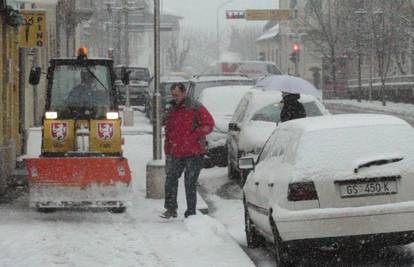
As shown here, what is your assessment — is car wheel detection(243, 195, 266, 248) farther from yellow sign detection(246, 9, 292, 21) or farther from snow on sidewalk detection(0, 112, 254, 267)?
yellow sign detection(246, 9, 292, 21)

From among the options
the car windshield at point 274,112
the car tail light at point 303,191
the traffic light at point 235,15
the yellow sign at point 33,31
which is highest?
the traffic light at point 235,15

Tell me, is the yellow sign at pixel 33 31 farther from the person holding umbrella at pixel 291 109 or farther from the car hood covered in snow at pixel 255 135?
the person holding umbrella at pixel 291 109

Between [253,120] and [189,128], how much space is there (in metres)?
5.29

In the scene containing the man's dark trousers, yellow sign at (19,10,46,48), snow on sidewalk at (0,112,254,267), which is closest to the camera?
snow on sidewalk at (0,112,254,267)

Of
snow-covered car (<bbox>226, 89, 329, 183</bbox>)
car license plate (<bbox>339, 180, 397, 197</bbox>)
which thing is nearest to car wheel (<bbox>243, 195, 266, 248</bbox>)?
car license plate (<bbox>339, 180, 397, 197</bbox>)

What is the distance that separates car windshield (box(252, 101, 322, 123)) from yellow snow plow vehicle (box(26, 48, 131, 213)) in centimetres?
384

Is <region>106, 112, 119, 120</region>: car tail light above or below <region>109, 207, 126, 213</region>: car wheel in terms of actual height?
above

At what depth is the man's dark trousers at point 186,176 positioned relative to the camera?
12.0m

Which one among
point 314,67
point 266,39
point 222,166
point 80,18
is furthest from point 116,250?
point 266,39

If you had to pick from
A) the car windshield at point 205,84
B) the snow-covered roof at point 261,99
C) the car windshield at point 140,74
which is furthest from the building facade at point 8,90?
the car windshield at point 140,74

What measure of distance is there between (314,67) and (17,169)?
78679 mm

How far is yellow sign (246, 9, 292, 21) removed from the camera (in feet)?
250

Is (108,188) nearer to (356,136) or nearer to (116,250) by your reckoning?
(116,250)

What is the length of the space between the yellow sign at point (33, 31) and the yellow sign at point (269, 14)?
2261 inches
